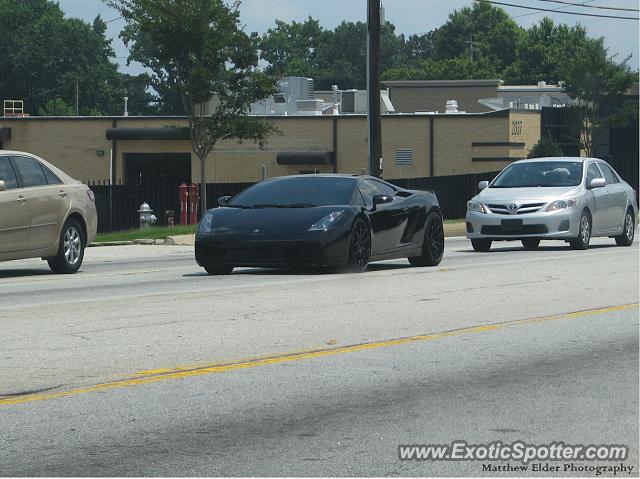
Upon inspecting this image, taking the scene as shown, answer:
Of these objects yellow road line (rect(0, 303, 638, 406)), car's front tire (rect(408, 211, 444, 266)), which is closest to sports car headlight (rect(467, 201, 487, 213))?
car's front tire (rect(408, 211, 444, 266))

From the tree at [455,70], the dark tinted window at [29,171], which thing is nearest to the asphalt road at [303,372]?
the dark tinted window at [29,171]

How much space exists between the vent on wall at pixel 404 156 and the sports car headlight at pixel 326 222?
45840mm

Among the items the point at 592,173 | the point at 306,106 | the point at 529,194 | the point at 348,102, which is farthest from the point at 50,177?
the point at 348,102

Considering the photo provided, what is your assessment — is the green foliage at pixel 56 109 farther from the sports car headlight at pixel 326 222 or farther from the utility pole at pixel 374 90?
the sports car headlight at pixel 326 222

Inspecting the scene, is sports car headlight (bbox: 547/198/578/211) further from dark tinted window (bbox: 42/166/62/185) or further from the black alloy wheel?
dark tinted window (bbox: 42/166/62/185)

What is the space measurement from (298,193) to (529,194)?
21.4 ft

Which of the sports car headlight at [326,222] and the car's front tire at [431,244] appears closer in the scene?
the sports car headlight at [326,222]

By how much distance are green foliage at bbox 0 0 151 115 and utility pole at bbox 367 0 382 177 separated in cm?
9975

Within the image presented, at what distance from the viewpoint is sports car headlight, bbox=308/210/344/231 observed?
16.8 m

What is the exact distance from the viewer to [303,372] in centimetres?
952

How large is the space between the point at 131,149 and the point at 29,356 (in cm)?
5420

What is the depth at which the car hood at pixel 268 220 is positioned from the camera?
55.5 feet

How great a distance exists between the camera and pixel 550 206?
75.2ft

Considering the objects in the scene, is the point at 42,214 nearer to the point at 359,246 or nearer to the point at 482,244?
the point at 359,246
